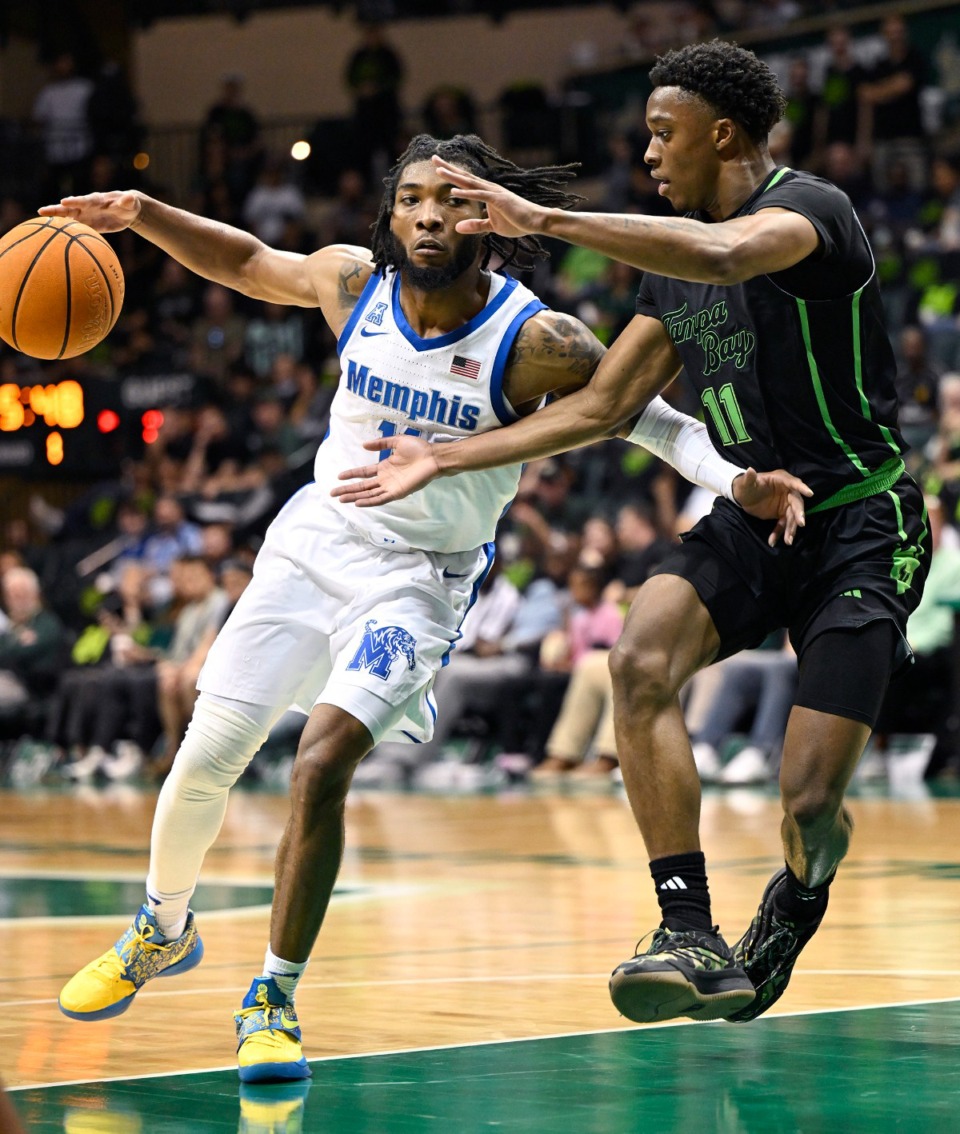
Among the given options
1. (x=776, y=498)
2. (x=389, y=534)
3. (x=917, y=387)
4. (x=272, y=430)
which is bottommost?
(x=272, y=430)

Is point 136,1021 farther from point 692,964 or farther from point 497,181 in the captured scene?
point 497,181

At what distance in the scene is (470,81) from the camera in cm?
2136

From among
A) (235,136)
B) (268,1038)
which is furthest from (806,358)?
(235,136)

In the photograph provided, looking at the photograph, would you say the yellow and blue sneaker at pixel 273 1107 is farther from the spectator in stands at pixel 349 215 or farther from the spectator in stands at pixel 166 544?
the spectator in stands at pixel 349 215

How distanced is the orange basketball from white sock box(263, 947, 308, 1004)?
6.17 ft

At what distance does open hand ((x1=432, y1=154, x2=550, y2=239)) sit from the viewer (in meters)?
4.13

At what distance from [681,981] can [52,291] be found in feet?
8.45

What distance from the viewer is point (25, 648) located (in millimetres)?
16109

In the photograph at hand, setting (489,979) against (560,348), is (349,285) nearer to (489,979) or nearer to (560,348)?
(560,348)

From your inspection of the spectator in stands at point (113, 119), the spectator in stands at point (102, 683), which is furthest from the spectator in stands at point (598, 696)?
the spectator in stands at point (113, 119)

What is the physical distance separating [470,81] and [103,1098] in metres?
18.4

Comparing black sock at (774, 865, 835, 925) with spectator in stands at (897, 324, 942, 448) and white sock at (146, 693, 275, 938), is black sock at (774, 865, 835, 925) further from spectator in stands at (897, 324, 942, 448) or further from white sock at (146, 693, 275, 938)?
spectator in stands at (897, 324, 942, 448)

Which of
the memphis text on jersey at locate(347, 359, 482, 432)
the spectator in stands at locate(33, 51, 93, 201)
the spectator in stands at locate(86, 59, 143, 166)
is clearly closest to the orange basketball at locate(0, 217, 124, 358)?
the memphis text on jersey at locate(347, 359, 482, 432)

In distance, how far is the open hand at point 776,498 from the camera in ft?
14.8
